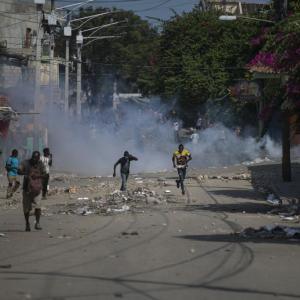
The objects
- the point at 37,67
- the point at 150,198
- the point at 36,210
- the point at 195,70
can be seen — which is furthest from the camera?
the point at 195,70

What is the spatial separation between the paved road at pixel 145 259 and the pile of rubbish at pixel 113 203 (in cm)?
136

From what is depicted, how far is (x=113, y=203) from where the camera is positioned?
21.2 m

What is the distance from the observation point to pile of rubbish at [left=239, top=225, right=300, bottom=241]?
515 inches

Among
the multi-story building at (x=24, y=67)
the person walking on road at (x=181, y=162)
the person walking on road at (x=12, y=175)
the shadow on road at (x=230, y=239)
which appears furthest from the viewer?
Answer: the multi-story building at (x=24, y=67)

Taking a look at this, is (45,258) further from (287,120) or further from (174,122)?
(174,122)

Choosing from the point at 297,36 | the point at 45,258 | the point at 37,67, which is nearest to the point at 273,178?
the point at 37,67

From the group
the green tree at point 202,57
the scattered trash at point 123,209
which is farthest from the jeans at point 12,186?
the green tree at point 202,57

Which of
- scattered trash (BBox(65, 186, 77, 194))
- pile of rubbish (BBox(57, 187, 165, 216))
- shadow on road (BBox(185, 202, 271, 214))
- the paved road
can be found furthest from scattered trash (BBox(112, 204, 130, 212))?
scattered trash (BBox(65, 186, 77, 194))

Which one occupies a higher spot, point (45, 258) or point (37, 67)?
point (37, 67)

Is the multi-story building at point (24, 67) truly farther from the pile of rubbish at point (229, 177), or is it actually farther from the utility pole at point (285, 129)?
the utility pole at point (285, 129)

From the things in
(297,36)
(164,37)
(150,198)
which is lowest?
(150,198)

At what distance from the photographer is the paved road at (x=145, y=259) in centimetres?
837

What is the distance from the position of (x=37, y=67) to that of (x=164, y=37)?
20.8 m

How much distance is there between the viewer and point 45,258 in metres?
10.9
